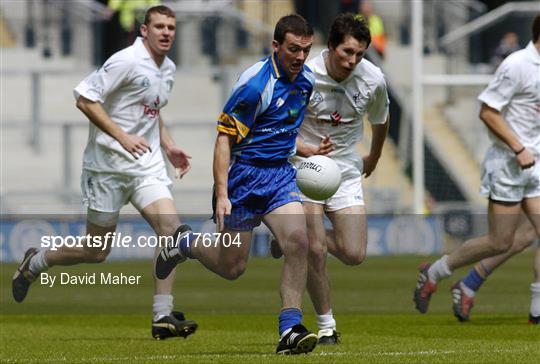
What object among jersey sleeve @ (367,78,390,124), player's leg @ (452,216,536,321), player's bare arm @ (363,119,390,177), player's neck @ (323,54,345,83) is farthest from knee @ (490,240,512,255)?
player's neck @ (323,54,345,83)

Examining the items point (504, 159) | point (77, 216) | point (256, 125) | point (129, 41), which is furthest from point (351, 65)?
point (129, 41)

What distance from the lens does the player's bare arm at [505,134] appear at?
39.0 ft

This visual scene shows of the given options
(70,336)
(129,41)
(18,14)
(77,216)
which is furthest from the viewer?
(18,14)

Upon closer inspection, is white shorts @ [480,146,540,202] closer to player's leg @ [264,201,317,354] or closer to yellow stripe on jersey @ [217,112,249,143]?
player's leg @ [264,201,317,354]

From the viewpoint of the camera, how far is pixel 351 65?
10180 mm

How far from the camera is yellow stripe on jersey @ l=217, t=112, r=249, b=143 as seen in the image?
943 centimetres

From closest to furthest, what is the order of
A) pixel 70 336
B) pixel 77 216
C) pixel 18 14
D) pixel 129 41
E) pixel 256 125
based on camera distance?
pixel 256 125 < pixel 70 336 < pixel 77 216 < pixel 129 41 < pixel 18 14

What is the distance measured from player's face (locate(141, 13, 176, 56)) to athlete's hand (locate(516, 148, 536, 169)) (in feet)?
9.53

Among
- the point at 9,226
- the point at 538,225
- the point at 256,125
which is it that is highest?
the point at 256,125

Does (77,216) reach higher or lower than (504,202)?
lower

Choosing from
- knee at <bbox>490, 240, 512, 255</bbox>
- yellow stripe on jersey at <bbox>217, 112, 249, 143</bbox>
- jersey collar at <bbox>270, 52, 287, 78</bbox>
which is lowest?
knee at <bbox>490, 240, 512, 255</bbox>

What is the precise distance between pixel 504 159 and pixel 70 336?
12.4 feet

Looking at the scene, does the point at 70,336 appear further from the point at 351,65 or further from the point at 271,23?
the point at 271,23

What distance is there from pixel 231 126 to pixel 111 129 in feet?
6.37
